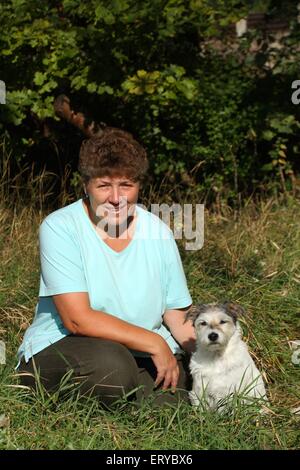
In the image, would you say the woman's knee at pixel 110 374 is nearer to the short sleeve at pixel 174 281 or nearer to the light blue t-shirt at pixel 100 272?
the light blue t-shirt at pixel 100 272

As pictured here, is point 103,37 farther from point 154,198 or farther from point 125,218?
point 125,218

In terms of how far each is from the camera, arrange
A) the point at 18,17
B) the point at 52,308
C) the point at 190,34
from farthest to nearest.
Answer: the point at 190,34 < the point at 18,17 < the point at 52,308

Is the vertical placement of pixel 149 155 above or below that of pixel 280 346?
above

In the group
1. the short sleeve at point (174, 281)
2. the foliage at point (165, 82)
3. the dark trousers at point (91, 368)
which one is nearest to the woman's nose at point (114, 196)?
the short sleeve at point (174, 281)

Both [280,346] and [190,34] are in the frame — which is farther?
[190,34]

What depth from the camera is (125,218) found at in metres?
4.39

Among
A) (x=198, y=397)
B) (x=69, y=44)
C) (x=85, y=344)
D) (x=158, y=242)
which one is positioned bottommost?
(x=198, y=397)

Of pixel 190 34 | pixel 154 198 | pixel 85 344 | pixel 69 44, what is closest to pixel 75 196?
pixel 154 198

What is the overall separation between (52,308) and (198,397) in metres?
0.96

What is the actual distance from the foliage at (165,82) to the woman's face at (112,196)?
117 inches

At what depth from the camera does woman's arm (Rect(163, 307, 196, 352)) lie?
15.2ft

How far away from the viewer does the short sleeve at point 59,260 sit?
4.16 metres

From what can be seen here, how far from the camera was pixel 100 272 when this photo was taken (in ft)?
14.2

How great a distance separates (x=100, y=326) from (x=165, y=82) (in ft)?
12.6
